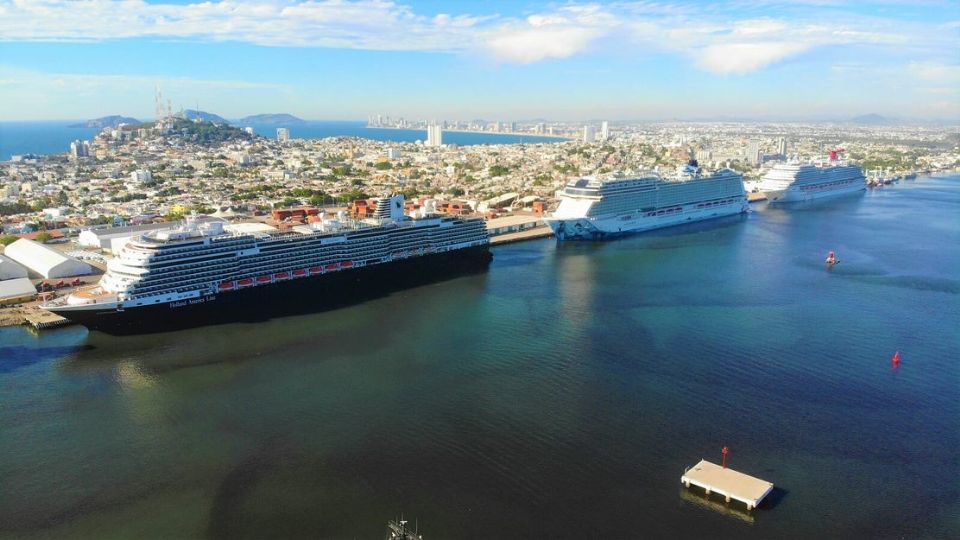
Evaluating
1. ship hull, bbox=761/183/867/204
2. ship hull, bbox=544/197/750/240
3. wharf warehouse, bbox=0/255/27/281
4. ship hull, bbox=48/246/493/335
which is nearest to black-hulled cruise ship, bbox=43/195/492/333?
ship hull, bbox=48/246/493/335

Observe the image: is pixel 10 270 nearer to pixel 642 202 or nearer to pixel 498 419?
pixel 498 419

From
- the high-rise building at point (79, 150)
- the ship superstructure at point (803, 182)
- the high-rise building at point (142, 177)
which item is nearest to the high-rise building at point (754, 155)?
the ship superstructure at point (803, 182)

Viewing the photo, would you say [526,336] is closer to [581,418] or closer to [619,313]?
[619,313]

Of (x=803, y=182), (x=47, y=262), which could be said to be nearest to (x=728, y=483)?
(x=47, y=262)

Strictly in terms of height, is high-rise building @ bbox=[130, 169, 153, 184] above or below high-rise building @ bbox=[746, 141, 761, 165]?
below

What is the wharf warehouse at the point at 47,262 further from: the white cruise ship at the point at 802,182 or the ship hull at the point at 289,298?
the white cruise ship at the point at 802,182

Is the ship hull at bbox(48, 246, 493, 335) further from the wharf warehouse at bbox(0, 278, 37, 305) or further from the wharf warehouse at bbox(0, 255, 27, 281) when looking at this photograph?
the wharf warehouse at bbox(0, 255, 27, 281)

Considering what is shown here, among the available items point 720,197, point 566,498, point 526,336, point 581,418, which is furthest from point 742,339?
point 720,197
